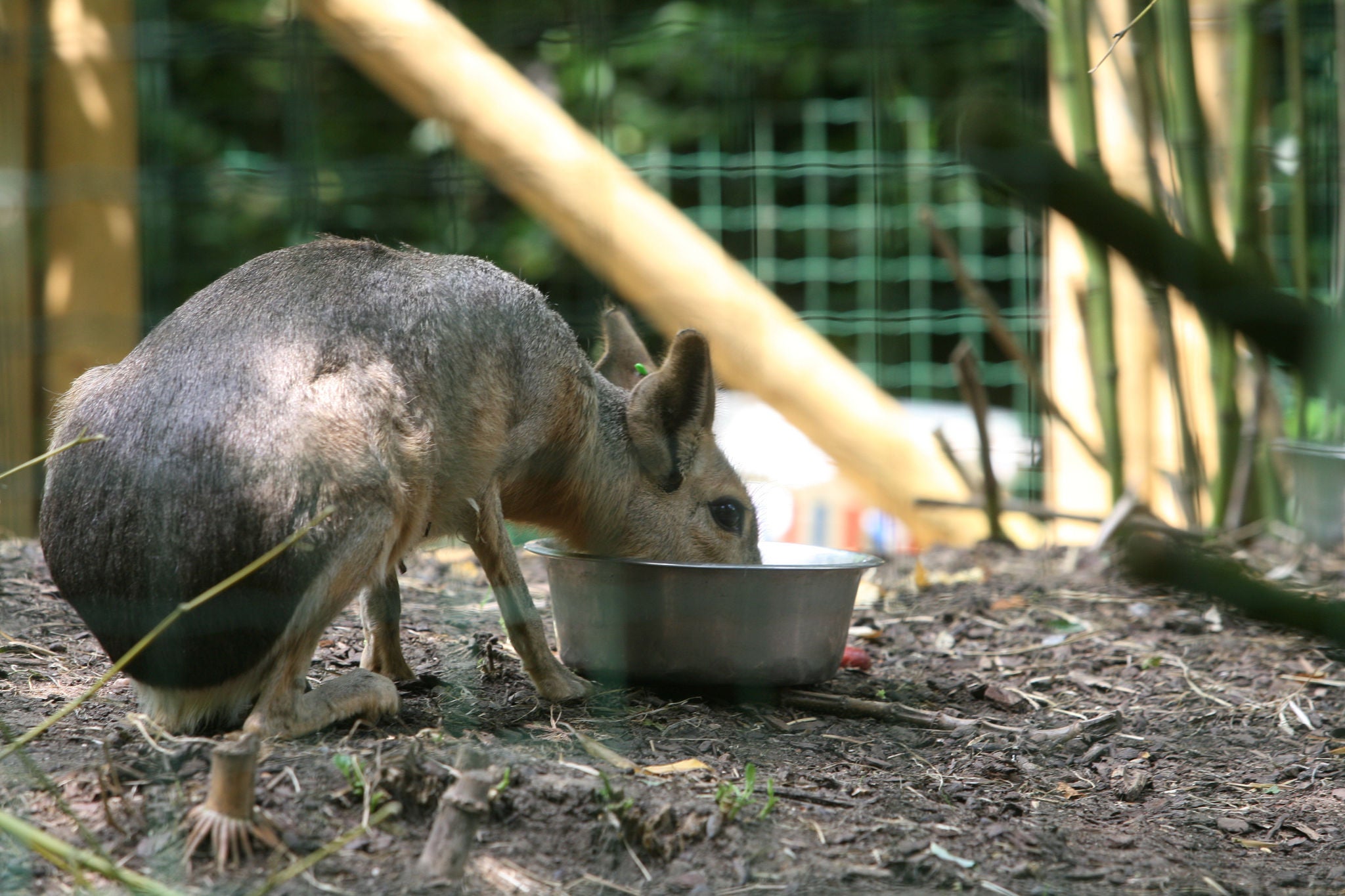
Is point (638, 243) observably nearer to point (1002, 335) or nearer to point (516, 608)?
point (1002, 335)

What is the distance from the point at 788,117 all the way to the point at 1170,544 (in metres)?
10.4

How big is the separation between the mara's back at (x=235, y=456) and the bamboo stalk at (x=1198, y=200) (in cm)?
301

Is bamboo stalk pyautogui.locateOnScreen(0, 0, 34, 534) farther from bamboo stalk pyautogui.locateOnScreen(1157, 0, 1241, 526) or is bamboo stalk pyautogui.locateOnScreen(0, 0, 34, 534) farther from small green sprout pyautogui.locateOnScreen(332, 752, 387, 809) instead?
→ bamboo stalk pyautogui.locateOnScreen(1157, 0, 1241, 526)

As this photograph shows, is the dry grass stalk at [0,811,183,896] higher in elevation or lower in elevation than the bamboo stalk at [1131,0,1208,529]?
lower

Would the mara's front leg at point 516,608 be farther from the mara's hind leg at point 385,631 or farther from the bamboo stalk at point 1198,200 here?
the bamboo stalk at point 1198,200

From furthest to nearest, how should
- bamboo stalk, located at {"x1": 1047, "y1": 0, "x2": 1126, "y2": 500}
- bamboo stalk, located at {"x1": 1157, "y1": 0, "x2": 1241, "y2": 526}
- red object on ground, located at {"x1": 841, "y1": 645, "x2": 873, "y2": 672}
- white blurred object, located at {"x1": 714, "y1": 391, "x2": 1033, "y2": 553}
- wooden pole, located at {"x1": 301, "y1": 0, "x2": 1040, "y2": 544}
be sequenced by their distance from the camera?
white blurred object, located at {"x1": 714, "y1": 391, "x2": 1033, "y2": 553}, wooden pole, located at {"x1": 301, "y1": 0, "x2": 1040, "y2": 544}, bamboo stalk, located at {"x1": 1047, "y1": 0, "x2": 1126, "y2": 500}, bamboo stalk, located at {"x1": 1157, "y1": 0, "x2": 1241, "y2": 526}, red object on ground, located at {"x1": 841, "y1": 645, "x2": 873, "y2": 672}

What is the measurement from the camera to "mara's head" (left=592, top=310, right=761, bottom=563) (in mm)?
3984

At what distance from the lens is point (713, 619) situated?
11.8ft

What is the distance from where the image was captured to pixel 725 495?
412 cm

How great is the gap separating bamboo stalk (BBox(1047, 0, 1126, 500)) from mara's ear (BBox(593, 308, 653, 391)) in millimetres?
1845

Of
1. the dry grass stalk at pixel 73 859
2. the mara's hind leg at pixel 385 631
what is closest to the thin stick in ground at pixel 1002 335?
the mara's hind leg at pixel 385 631

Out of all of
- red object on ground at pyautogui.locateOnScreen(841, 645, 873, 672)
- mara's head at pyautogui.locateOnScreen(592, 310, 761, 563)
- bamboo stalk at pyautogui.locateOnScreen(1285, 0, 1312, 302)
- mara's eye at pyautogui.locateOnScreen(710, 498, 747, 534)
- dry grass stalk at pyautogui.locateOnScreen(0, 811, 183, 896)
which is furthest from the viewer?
bamboo stalk at pyautogui.locateOnScreen(1285, 0, 1312, 302)

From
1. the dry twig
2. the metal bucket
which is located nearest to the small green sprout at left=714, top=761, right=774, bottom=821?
the dry twig

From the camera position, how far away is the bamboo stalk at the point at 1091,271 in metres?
5.42
